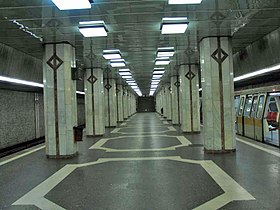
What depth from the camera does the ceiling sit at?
23.8 feet

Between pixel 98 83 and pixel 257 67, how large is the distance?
8.96m

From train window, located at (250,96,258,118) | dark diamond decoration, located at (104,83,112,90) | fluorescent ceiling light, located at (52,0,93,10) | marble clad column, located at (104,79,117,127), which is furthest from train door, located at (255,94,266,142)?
A: dark diamond decoration, located at (104,83,112,90)

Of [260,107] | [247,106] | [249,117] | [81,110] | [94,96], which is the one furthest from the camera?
[81,110]

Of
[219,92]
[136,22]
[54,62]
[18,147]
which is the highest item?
[136,22]

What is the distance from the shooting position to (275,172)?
A: 7523 mm

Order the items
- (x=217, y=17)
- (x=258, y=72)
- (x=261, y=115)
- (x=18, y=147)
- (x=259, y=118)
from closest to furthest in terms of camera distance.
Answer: (x=217, y=17) < (x=258, y=72) < (x=261, y=115) < (x=259, y=118) < (x=18, y=147)

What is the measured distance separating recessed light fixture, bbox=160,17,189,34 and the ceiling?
0.60ft

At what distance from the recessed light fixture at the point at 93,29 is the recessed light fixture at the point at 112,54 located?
3.11m

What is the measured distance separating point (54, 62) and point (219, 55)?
556 cm

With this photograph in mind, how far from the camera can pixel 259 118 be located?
13.5 metres

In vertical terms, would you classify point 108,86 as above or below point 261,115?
above

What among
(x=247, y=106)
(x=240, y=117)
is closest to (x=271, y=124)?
(x=247, y=106)

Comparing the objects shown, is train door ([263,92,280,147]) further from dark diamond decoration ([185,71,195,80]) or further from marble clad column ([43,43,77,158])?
marble clad column ([43,43,77,158])

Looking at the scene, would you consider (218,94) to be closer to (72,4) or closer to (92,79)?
(72,4)
